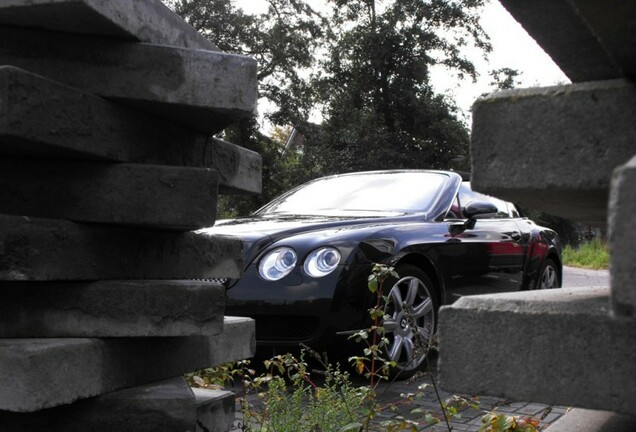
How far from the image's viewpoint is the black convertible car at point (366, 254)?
4.75 m

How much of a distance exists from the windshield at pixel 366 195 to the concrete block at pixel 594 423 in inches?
159

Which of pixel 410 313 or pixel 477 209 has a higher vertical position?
pixel 477 209

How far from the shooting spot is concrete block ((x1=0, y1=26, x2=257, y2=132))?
6.74 ft

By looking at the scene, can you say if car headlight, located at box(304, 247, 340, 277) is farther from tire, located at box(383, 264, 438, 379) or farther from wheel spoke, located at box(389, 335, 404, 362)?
wheel spoke, located at box(389, 335, 404, 362)

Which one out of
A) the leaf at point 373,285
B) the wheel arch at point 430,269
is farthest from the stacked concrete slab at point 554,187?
the wheel arch at point 430,269

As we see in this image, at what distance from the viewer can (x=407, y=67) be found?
→ 33.3 m

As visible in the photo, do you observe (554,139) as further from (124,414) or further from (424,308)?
(424,308)

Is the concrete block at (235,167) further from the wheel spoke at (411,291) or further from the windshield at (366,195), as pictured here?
the windshield at (366,195)

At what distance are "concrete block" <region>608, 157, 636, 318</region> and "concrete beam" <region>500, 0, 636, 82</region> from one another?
8.6 inches

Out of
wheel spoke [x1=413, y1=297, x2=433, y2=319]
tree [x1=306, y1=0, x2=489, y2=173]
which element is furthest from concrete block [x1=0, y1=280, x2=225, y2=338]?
tree [x1=306, y1=0, x2=489, y2=173]

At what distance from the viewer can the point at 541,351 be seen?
1069 mm

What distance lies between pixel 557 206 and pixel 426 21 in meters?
33.6

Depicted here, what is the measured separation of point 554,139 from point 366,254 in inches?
152

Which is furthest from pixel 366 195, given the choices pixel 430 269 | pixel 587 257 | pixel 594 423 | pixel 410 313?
pixel 587 257
